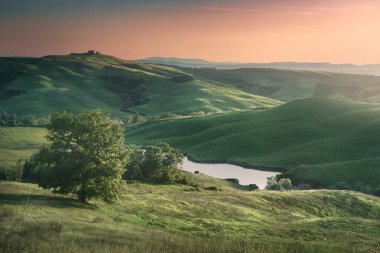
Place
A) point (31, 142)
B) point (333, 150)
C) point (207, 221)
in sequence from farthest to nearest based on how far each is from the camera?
1. point (31, 142)
2. point (333, 150)
3. point (207, 221)

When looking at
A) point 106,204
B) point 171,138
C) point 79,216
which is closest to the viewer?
point 79,216

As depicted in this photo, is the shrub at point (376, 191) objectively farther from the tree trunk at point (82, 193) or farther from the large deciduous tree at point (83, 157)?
the tree trunk at point (82, 193)

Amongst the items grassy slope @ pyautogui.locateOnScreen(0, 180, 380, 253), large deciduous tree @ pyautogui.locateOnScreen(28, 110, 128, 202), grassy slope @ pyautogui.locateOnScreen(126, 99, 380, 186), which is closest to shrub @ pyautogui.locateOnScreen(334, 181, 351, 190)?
grassy slope @ pyautogui.locateOnScreen(126, 99, 380, 186)

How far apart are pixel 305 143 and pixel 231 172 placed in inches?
1553

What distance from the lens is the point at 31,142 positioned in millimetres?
174875

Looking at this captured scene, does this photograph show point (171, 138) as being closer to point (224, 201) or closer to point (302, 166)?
point (302, 166)

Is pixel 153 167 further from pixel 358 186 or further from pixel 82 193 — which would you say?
pixel 358 186

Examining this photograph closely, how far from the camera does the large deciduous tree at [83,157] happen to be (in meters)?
49.3

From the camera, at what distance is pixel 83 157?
50.5 meters

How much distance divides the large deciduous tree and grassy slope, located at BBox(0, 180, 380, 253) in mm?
1888

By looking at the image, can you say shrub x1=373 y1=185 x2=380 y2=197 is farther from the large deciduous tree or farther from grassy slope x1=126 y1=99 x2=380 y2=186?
the large deciduous tree

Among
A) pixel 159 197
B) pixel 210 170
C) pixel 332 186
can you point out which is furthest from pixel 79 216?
pixel 210 170

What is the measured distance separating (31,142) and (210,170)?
2966 inches

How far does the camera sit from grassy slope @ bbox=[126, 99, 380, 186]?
13185cm
